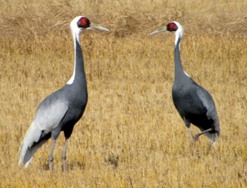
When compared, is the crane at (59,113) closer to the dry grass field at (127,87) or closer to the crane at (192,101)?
the dry grass field at (127,87)

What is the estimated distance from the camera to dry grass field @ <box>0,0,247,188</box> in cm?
720

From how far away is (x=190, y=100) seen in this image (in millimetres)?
8516

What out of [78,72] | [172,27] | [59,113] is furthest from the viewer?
[172,27]

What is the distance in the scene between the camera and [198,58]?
1545 cm

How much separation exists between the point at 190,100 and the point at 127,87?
14.2 ft

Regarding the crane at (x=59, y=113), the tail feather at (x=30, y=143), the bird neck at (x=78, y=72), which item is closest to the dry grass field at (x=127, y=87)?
the tail feather at (x=30, y=143)

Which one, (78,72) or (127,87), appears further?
(127,87)

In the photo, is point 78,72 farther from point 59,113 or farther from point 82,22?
point 82,22

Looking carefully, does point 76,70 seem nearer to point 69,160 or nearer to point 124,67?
point 69,160

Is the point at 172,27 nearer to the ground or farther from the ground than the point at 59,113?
nearer to the ground

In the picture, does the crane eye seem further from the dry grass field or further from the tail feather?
the dry grass field

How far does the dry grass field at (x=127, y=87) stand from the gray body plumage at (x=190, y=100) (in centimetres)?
36

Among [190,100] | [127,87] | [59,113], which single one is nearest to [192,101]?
[190,100]

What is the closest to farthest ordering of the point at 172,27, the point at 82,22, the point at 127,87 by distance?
the point at 82,22, the point at 172,27, the point at 127,87
